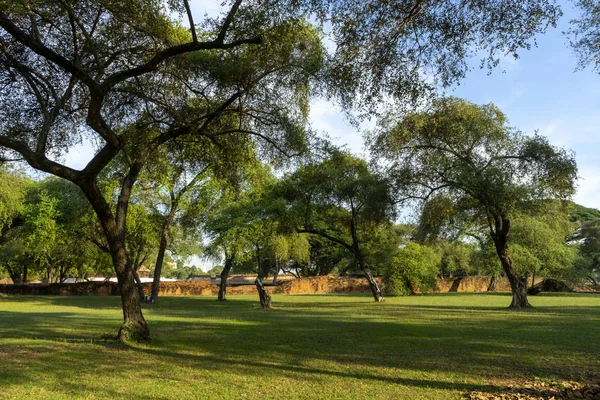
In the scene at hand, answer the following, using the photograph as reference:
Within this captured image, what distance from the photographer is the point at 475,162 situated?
63.4 ft

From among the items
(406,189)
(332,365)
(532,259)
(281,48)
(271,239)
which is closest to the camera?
(332,365)

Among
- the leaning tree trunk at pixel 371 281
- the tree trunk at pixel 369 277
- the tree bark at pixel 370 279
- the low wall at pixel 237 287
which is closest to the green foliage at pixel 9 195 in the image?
the low wall at pixel 237 287

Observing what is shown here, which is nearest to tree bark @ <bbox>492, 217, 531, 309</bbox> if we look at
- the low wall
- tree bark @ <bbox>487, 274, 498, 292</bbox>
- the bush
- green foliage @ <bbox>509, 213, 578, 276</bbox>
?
green foliage @ <bbox>509, 213, 578, 276</bbox>

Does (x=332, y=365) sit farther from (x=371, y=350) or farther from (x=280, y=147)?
(x=280, y=147)

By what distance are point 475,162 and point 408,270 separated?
652 inches

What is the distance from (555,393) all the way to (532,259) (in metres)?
31.0

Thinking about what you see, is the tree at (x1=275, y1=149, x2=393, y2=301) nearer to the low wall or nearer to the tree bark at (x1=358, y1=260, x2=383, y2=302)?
the tree bark at (x1=358, y1=260, x2=383, y2=302)

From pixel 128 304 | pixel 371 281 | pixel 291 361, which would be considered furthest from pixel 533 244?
pixel 128 304

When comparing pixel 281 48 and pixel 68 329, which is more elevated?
pixel 281 48

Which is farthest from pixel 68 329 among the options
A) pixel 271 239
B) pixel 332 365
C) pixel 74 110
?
pixel 271 239

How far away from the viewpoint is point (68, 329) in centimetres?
1234

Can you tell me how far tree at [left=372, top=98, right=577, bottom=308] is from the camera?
17484 mm

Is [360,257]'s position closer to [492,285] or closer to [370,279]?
[370,279]

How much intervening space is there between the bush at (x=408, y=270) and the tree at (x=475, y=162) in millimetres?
13780
